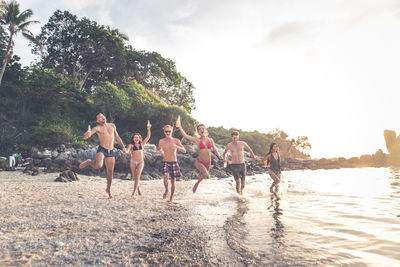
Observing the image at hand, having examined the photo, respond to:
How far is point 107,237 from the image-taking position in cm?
322

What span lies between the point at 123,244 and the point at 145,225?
963 millimetres

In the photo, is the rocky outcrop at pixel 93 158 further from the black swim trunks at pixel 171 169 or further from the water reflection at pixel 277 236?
the water reflection at pixel 277 236

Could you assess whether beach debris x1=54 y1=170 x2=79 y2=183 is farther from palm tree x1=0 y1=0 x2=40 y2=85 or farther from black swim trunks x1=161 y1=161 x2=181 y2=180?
palm tree x1=0 y1=0 x2=40 y2=85

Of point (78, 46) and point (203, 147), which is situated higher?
point (78, 46)

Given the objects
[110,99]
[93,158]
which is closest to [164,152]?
[93,158]

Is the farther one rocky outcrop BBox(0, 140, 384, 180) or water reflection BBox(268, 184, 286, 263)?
rocky outcrop BBox(0, 140, 384, 180)

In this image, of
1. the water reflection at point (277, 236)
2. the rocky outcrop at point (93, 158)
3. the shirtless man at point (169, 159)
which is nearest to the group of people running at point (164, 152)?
the shirtless man at point (169, 159)

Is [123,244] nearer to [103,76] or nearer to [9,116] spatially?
[9,116]

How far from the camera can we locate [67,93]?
81.5ft

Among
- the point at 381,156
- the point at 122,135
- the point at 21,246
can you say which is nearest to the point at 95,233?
the point at 21,246

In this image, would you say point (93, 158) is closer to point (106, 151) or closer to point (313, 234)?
point (106, 151)

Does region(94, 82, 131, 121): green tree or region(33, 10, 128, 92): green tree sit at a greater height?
region(33, 10, 128, 92): green tree

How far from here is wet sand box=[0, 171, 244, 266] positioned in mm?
2559

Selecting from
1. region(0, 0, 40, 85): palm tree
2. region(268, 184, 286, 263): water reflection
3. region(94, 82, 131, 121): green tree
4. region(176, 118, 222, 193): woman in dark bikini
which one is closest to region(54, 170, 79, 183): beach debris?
region(176, 118, 222, 193): woman in dark bikini
